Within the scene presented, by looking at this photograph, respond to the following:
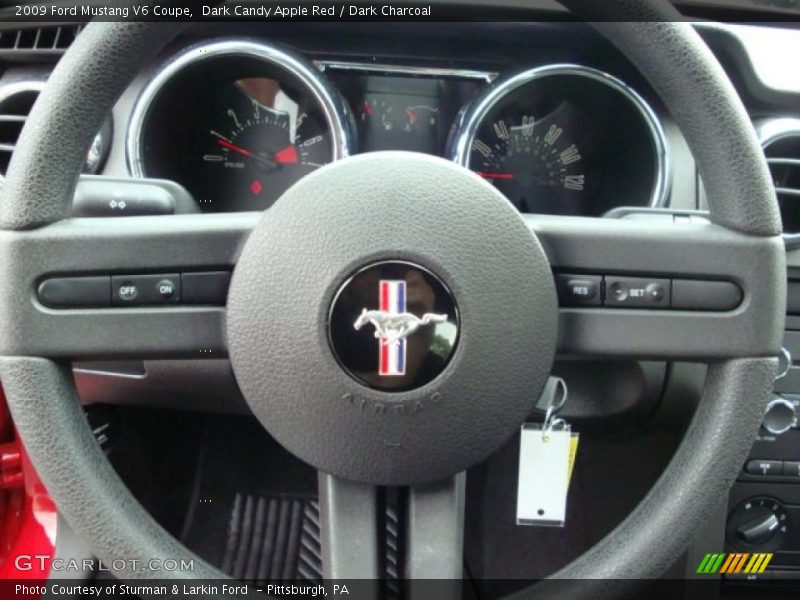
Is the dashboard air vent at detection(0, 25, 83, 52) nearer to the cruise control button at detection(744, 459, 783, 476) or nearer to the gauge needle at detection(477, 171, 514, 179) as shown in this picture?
the gauge needle at detection(477, 171, 514, 179)

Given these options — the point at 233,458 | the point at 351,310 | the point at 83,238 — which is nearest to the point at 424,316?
the point at 351,310

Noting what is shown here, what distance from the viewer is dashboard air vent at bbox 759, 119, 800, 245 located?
1.29 meters

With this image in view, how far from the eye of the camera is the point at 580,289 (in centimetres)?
83

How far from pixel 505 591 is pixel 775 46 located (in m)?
0.95

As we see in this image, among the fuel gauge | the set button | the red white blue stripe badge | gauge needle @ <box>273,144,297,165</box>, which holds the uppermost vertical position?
the fuel gauge

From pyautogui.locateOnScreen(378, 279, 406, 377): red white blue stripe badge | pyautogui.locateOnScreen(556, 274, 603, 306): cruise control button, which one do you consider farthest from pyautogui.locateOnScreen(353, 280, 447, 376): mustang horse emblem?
pyautogui.locateOnScreen(556, 274, 603, 306): cruise control button

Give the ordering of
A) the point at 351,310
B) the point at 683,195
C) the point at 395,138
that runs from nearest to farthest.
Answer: the point at 351,310 → the point at 683,195 → the point at 395,138

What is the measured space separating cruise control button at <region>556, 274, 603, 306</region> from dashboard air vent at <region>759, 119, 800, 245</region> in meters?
0.56

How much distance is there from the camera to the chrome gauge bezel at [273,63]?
1326 millimetres

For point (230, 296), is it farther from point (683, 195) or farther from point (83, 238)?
point (683, 195)

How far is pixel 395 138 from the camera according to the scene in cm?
143

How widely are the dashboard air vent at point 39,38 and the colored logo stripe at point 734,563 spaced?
1.23 metres

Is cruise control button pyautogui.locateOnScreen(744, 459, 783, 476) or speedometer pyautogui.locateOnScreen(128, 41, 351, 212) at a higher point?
speedometer pyautogui.locateOnScreen(128, 41, 351, 212)

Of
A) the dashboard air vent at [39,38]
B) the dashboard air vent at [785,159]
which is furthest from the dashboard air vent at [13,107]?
the dashboard air vent at [785,159]
